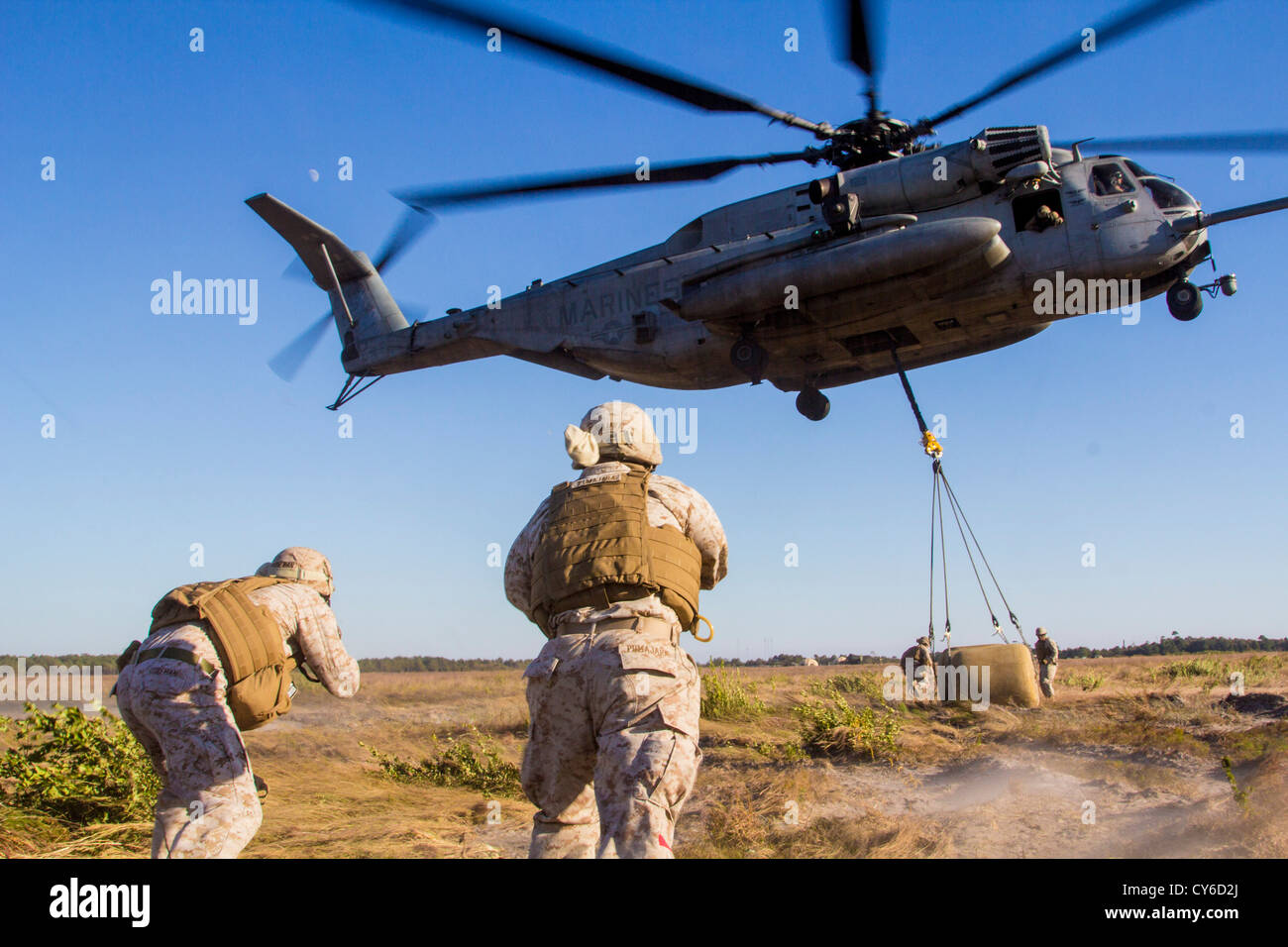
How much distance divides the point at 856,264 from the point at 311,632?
672 centimetres

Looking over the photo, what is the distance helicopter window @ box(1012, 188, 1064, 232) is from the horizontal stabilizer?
33.2 ft

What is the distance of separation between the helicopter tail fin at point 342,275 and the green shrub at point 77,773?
28.6ft

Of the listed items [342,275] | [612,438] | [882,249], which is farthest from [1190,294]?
[342,275]

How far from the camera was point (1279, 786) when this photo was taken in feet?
18.1

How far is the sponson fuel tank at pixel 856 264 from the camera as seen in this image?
917cm

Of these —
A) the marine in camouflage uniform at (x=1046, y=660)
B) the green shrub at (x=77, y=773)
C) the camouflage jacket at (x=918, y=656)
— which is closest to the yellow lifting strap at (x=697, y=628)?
the green shrub at (x=77, y=773)

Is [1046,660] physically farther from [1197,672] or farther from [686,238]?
[686,238]

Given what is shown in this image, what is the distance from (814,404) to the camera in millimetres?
11258

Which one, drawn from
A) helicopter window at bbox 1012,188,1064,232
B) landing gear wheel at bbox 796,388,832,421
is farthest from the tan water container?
helicopter window at bbox 1012,188,1064,232

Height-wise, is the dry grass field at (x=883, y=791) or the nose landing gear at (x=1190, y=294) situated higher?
the nose landing gear at (x=1190, y=294)

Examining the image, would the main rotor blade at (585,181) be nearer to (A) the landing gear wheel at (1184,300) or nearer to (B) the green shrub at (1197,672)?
(A) the landing gear wheel at (1184,300)
